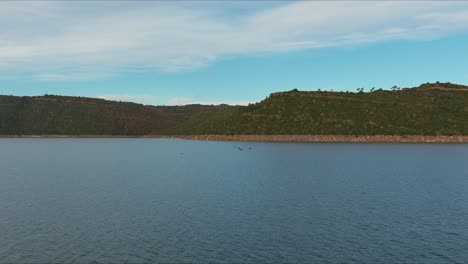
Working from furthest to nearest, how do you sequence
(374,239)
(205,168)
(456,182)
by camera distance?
1. (205,168)
2. (456,182)
3. (374,239)

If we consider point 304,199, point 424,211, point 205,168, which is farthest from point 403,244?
point 205,168

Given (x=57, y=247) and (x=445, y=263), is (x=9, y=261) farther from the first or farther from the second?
(x=445, y=263)

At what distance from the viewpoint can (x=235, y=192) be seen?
6531 centimetres

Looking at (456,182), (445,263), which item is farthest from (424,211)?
(456,182)

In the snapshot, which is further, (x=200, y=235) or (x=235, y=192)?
(x=235, y=192)

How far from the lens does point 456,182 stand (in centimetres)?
7738

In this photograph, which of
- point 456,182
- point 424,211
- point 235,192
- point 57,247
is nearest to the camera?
point 57,247

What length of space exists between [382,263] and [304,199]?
88.0ft

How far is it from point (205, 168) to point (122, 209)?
51768 millimetres

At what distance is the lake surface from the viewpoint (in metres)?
34.4

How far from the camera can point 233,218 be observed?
4681cm

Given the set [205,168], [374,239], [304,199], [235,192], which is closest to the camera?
[374,239]

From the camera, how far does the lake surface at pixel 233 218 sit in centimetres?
3441

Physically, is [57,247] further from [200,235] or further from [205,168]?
[205,168]
